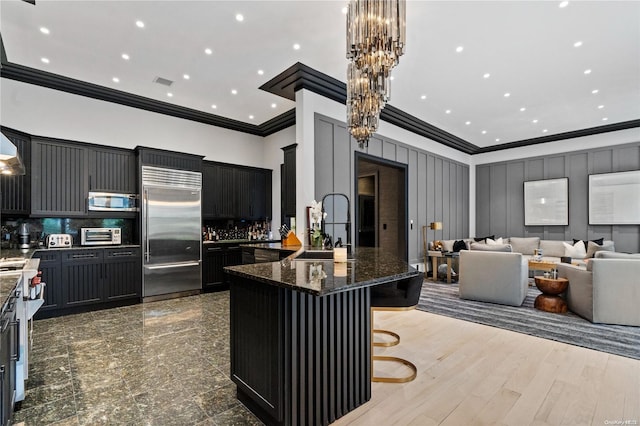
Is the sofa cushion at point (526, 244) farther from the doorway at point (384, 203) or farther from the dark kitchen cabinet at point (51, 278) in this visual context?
the dark kitchen cabinet at point (51, 278)

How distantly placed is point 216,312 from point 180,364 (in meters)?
1.74

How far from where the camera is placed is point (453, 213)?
897 centimetres

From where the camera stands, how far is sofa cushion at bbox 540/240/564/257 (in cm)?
768

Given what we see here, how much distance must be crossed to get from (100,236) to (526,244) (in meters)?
9.43

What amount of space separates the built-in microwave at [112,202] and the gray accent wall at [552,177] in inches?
366

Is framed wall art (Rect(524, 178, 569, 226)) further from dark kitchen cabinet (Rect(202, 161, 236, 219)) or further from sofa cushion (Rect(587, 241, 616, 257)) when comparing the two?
dark kitchen cabinet (Rect(202, 161, 236, 219))

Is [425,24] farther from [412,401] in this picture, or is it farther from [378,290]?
[412,401]

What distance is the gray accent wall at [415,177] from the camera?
542 centimetres

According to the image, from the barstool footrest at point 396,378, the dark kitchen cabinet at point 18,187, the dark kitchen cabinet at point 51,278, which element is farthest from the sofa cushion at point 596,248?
the dark kitchen cabinet at point 18,187

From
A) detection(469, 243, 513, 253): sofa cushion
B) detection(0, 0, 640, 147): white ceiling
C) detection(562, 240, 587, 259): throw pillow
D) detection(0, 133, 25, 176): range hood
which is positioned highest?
detection(0, 0, 640, 147): white ceiling

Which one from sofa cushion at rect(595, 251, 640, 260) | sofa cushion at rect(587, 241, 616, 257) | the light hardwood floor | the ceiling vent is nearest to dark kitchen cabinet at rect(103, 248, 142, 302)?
the ceiling vent

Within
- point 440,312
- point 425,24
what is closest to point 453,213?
point 440,312

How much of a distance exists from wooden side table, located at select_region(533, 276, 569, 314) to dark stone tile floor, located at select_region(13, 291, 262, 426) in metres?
→ 4.47

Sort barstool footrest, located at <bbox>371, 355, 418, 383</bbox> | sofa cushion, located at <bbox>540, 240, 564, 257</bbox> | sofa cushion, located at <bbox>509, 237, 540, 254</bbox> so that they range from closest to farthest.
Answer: barstool footrest, located at <bbox>371, 355, 418, 383</bbox>, sofa cushion, located at <bbox>540, 240, 564, 257</bbox>, sofa cushion, located at <bbox>509, 237, 540, 254</bbox>
